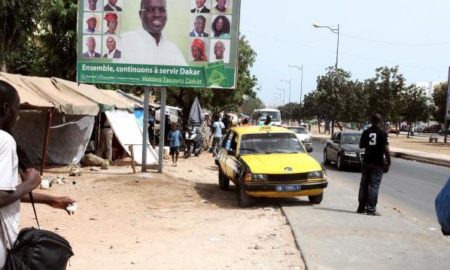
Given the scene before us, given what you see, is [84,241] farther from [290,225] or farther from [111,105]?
[111,105]

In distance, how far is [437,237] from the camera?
7828 millimetres

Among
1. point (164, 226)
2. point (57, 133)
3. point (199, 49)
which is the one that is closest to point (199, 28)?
point (199, 49)

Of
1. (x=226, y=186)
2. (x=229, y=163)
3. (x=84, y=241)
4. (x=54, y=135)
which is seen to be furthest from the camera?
(x=54, y=135)

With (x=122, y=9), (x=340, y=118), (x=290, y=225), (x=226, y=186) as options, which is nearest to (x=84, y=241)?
(x=290, y=225)

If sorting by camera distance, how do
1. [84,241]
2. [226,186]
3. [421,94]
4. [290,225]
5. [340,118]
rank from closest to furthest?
1. [84,241]
2. [290,225]
3. [226,186]
4. [340,118]
5. [421,94]

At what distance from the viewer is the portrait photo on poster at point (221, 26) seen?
15234mm

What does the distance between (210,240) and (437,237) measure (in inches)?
120

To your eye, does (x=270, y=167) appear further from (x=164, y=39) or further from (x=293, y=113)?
(x=293, y=113)

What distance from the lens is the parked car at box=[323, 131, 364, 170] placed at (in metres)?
19.8

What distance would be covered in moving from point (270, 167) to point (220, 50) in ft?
18.2

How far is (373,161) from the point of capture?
9.71m

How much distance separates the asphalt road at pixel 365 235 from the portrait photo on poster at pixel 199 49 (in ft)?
16.2

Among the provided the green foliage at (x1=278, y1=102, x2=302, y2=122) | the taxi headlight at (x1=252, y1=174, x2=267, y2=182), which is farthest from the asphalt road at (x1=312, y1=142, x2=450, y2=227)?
the green foliage at (x1=278, y1=102, x2=302, y2=122)

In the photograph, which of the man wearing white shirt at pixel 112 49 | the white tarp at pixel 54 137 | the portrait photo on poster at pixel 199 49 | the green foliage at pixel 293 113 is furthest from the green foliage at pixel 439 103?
the man wearing white shirt at pixel 112 49
